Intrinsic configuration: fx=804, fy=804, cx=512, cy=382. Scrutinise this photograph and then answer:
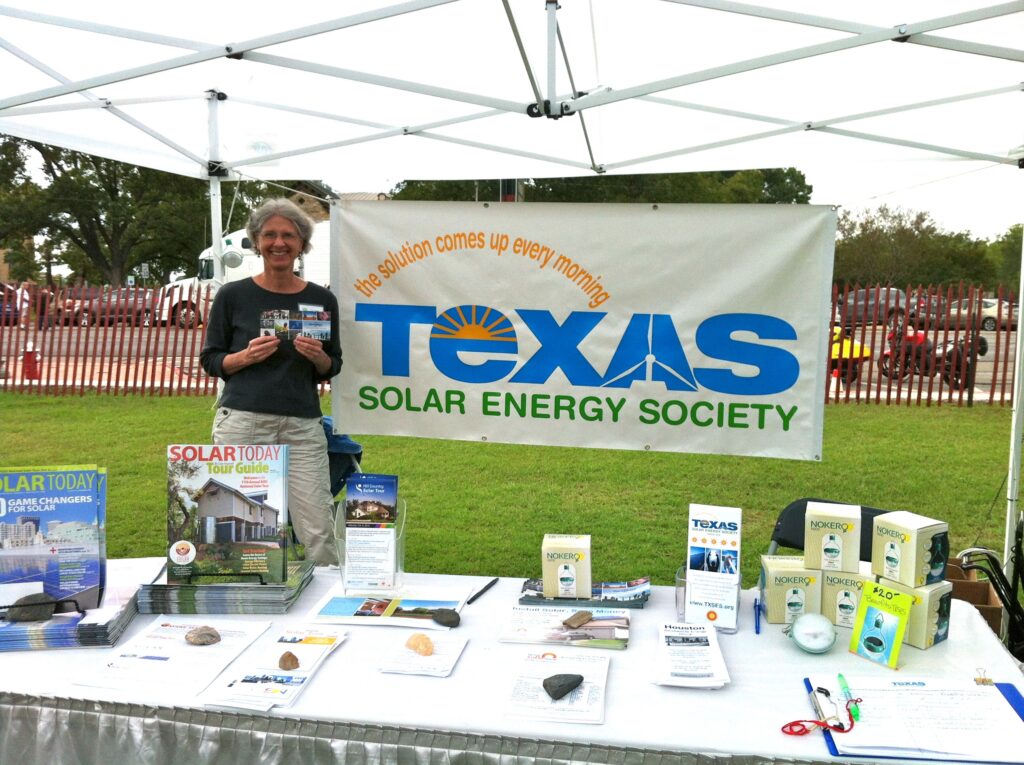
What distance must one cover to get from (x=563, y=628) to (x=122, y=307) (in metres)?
11.1

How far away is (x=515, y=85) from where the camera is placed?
118 inches

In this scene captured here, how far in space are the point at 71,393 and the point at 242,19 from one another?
9.09 m

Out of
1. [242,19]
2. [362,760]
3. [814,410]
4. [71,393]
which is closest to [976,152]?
[814,410]

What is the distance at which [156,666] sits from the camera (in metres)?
1.54

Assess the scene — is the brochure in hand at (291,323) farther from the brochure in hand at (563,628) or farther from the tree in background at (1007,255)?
the tree in background at (1007,255)

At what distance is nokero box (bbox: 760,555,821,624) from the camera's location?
1740 mm

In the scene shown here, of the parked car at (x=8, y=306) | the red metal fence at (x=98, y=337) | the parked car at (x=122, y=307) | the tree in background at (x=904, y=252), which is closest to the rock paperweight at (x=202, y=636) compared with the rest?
the red metal fence at (x=98, y=337)

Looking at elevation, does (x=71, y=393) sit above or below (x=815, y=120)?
below

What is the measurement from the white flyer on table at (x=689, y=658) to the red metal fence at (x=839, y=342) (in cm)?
828

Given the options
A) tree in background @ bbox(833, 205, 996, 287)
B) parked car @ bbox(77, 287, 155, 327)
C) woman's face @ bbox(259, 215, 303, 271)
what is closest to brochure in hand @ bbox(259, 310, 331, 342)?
woman's face @ bbox(259, 215, 303, 271)

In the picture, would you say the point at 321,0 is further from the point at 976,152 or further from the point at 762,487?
the point at 762,487

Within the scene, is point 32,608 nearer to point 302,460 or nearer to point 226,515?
point 226,515

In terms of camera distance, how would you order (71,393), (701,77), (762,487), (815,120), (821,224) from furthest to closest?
(71,393) → (762,487) → (815,120) → (821,224) → (701,77)

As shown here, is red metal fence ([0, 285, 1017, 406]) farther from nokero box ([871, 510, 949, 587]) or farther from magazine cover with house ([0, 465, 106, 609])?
magazine cover with house ([0, 465, 106, 609])
